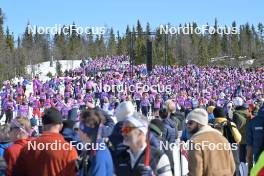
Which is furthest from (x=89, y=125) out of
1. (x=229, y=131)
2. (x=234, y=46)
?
(x=234, y=46)

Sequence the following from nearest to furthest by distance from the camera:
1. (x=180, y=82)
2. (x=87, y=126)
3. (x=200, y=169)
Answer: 1. (x=87, y=126)
2. (x=200, y=169)
3. (x=180, y=82)

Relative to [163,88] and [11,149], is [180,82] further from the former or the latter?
[11,149]

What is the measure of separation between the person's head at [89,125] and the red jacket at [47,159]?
22 centimetres

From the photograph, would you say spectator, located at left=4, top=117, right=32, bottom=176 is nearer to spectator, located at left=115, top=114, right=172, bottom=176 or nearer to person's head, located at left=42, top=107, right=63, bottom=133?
person's head, located at left=42, top=107, right=63, bottom=133

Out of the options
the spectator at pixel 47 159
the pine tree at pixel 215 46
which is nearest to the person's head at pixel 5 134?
the spectator at pixel 47 159

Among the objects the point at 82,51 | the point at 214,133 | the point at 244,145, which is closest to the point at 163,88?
the point at 244,145

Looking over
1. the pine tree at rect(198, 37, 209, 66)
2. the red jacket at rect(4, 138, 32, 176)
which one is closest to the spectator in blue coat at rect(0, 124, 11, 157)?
the red jacket at rect(4, 138, 32, 176)

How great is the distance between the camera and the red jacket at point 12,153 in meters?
4.18

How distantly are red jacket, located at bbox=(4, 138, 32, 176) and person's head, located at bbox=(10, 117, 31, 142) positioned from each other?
0.09 m

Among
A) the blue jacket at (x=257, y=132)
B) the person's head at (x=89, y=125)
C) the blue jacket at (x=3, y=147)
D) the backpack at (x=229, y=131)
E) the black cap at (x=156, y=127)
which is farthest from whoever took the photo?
the backpack at (x=229, y=131)

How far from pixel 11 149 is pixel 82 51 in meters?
91.2

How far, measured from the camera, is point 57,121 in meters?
4.19

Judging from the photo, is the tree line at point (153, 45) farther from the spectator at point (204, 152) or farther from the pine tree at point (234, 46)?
the spectator at point (204, 152)

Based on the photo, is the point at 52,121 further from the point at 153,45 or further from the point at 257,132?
the point at 153,45
